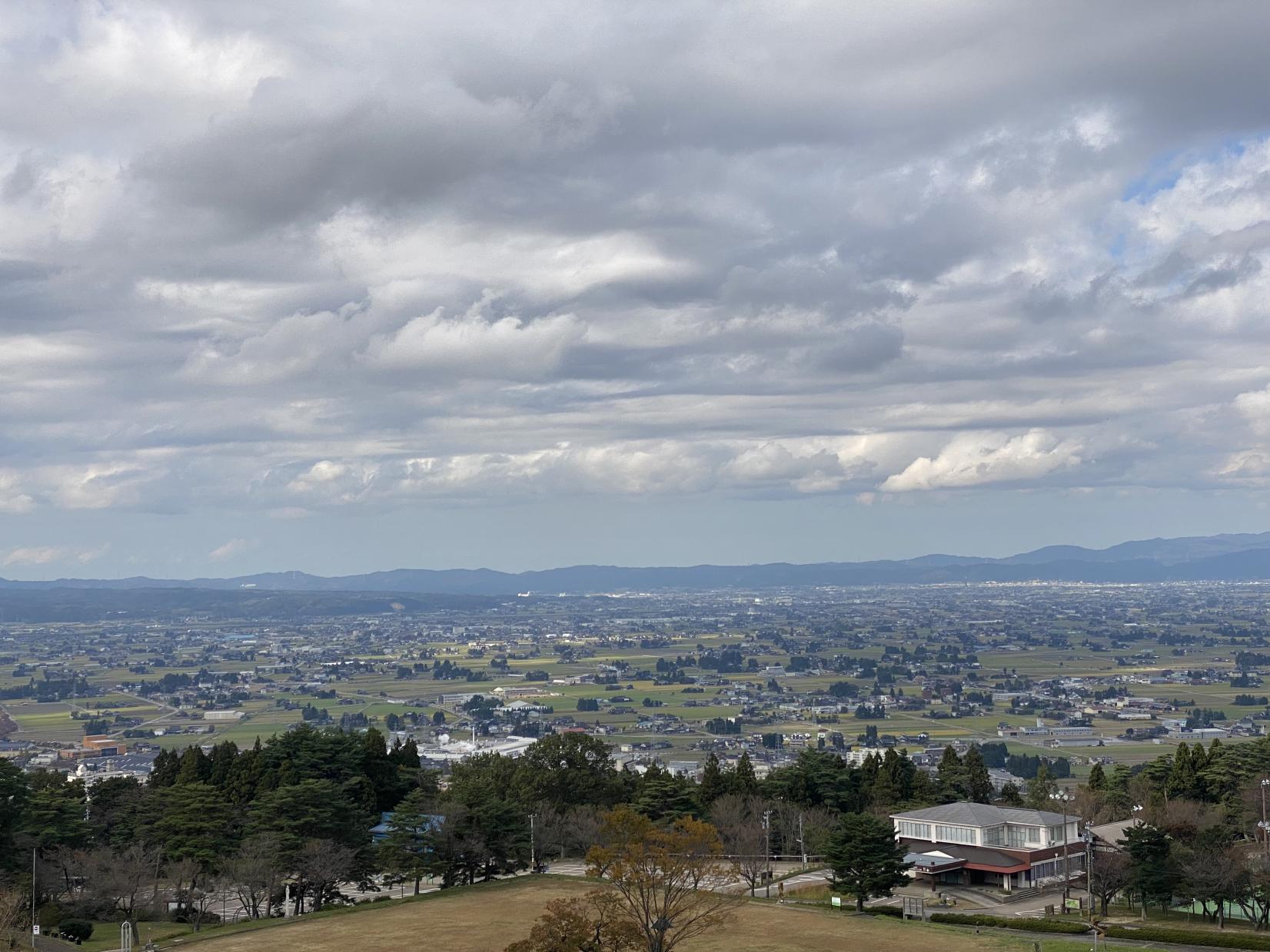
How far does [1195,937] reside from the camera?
43219 millimetres

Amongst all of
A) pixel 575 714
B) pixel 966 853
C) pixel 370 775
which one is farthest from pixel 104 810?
pixel 575 714

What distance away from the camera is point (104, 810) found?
Result: 64.1 m

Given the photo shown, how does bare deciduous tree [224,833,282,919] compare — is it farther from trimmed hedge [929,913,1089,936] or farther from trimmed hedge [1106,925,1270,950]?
trimmed hedge [1106,925,1270,950]

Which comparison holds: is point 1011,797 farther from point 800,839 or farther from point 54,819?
point 54,819

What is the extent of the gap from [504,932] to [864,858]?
15383 millimetres

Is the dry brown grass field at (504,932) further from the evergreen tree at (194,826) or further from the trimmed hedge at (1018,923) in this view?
the evergreen tree at (194,826)

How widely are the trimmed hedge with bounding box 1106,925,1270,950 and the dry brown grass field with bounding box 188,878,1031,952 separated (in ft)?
16.9

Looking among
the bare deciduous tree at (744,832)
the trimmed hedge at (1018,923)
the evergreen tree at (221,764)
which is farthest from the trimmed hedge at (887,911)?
the evergreen tree at (221,764)

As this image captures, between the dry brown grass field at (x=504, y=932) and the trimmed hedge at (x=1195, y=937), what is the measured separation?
517 centimetres

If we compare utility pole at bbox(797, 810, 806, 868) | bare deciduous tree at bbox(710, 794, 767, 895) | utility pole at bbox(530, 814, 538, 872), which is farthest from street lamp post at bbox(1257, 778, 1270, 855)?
utility pole at bbox(530, 814, 538, 872)

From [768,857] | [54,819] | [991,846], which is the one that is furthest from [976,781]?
Result: [54,819]

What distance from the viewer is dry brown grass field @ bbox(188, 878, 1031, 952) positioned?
41500mm

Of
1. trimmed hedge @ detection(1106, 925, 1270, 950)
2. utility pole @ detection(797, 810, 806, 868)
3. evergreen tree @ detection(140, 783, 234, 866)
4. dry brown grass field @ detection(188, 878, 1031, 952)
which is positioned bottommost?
utility pole @ detection(797, 810, 806, 868)

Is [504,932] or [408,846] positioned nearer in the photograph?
[504,932]
